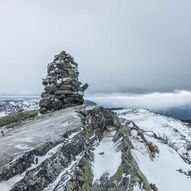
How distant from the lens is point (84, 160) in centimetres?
2531

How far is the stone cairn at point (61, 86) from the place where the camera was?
4806 centimetres

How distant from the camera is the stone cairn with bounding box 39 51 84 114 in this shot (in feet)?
158

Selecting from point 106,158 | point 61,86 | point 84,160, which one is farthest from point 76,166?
point 61,86

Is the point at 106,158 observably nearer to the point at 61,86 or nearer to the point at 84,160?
the point at 84,160

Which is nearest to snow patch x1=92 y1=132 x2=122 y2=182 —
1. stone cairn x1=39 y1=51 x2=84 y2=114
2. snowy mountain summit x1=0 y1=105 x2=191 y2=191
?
snowy mountain summit x1=0 y1=105 x2=191 y2=191

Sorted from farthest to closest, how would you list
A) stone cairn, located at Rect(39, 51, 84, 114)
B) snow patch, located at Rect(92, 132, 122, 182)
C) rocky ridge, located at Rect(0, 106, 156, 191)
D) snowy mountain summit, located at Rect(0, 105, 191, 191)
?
stone cairn, located at Rect(39, 51, 84, 114), snow patch, located at Rect(92, 132, 122, 182), snowy mountain summit, located at Rect(0, 105, 191, 191), rocky ridge, located at Rect(0, 106, 156, 191)

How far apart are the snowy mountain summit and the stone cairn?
12.2 meters

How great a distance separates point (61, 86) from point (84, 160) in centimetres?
2426

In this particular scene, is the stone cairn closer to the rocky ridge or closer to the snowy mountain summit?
the snowy mountain summit

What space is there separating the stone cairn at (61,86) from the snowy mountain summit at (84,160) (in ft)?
40.2

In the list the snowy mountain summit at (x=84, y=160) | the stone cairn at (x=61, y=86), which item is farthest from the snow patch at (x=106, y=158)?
the stone cairn at (x=61, y=86)

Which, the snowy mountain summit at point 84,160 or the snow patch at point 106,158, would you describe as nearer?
the snowy mountain summit at point 84,160

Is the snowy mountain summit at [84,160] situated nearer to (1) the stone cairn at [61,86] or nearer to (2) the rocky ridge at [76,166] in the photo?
(2) the rocky ridge at [76,166]

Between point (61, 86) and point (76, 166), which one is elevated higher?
point (61, 86)
